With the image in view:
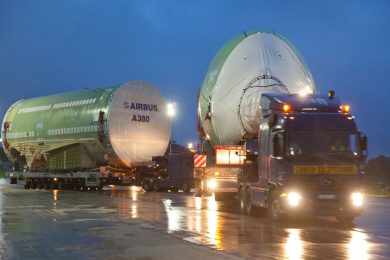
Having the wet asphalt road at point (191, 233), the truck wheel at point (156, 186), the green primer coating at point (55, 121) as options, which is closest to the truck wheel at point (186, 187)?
the truck wheel at point (156, 186)

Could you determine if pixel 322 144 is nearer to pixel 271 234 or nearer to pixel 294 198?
pixel 294 198

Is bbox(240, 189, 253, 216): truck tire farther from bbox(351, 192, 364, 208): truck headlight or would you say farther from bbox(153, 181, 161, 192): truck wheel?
bbox(153, 181, 161, 192): truck wheel

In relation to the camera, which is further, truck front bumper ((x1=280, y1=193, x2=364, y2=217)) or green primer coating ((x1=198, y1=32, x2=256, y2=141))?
green primer coating ((x1=198, y1=32, x2=256, y2=141))

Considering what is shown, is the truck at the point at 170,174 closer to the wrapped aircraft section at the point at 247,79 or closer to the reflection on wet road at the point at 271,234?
the wrapped aircraft section at the point at 247,79

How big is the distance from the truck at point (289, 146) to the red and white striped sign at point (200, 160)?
1.29 m

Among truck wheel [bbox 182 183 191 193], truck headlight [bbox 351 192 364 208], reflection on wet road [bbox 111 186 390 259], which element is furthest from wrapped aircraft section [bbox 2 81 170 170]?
truck headlight [bbox 351 192 364 208]

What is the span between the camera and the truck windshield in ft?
55.1

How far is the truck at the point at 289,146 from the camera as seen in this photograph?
1655cm

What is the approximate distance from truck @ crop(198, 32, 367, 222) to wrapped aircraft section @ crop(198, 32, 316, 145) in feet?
0.12

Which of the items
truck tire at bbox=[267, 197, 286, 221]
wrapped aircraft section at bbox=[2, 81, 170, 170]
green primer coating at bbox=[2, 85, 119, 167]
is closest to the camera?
truck tire at bbox=[267, 197, 286, 221]

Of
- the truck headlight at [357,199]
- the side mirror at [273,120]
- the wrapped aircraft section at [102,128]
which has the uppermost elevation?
the wrapped aircraft section at [102,128]

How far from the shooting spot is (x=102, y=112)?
117 feet

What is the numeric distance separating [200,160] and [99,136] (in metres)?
11.8

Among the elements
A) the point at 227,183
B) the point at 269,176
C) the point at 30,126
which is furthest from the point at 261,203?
the point at 30,126
